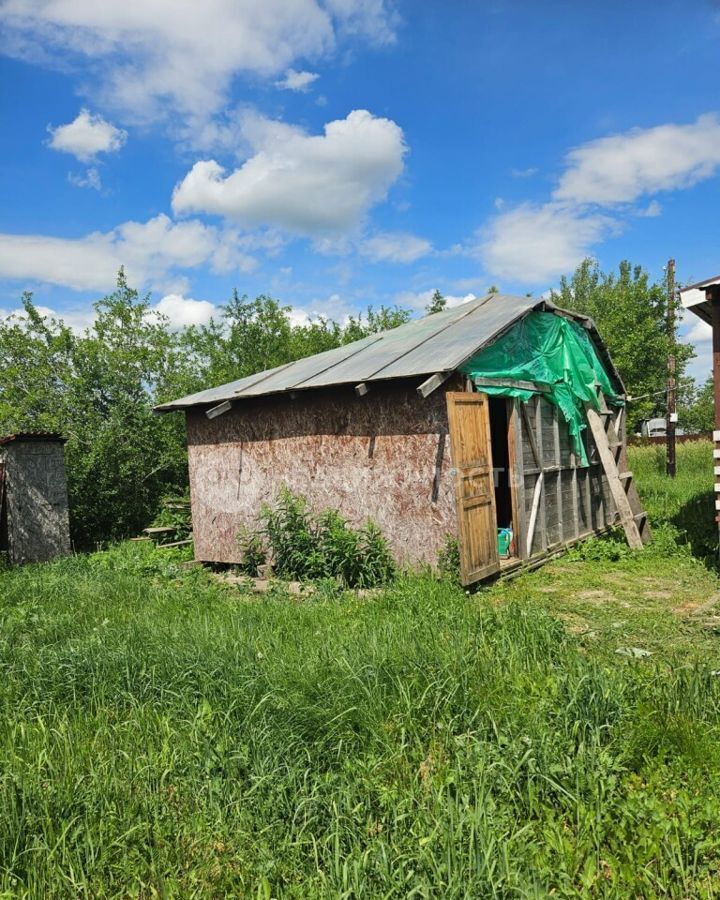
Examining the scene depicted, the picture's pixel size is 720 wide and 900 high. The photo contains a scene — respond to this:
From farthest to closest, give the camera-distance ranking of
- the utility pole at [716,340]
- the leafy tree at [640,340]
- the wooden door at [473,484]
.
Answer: the leafy tree at [640,340] → the wooden door at [473,484] → the utility pole at [716,340]

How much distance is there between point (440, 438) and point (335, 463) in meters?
1.87

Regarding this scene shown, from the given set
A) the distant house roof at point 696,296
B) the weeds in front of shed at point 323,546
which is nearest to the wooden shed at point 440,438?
the weeds in front of shed at point 323,546

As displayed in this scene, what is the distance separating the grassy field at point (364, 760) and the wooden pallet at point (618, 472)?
170 inches

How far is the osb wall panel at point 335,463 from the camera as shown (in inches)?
330

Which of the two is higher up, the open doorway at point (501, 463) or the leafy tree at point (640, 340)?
the leafy tree at point (640, 340)

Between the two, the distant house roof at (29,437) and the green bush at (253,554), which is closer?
the green bush at (253,554)

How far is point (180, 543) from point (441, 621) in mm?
8753

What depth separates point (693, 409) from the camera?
168 feet

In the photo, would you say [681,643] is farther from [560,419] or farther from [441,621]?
[560,419]

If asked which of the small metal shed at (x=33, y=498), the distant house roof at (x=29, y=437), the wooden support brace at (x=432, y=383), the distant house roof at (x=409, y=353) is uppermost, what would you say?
the distant house roof at (x=409, y=353)

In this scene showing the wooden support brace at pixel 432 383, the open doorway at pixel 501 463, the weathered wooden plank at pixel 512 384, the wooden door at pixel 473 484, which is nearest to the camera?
the wooden support brace at pixel 432 383

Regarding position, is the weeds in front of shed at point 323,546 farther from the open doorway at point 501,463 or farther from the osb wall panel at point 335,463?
the open doorway at point 501,463

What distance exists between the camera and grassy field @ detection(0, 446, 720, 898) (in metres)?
2.78

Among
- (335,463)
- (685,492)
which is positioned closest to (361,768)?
(335,463)
